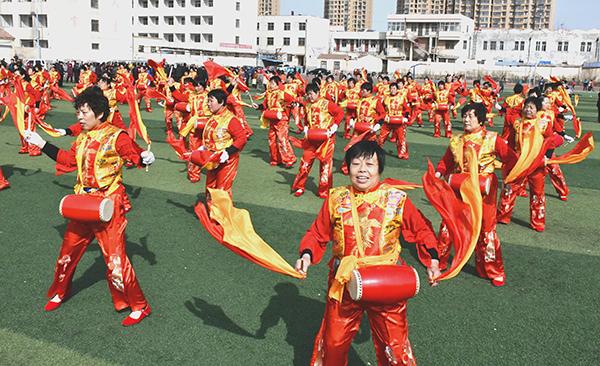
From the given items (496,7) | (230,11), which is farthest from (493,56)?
(496,7)

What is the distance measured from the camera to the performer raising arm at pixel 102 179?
448 centimetres

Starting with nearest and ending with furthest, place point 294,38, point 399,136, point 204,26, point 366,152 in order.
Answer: point 366,152, point 399,136, point 204,26, point 294,38

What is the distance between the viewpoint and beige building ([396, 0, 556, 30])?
141 metres

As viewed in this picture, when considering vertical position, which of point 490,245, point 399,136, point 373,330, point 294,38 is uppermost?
point 294,38

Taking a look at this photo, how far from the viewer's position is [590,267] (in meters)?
6.25

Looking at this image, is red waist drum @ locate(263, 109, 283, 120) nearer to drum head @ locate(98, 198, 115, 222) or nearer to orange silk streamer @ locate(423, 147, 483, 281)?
drum head @ locate(98, 198, 115, 222)

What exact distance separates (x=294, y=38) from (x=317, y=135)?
76051 mm

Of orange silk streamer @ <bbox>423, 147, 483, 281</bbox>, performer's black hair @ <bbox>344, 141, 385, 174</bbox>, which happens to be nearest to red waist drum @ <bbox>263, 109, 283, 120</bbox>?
orange silk streamer @ <bbox>423, 147, 483, 281</bbox>

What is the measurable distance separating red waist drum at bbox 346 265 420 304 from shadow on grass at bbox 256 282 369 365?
1.33 m

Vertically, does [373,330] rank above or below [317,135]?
below

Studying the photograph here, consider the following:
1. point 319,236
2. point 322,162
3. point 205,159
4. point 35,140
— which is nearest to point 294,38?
point 322,162

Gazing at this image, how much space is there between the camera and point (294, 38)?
81.6 meters

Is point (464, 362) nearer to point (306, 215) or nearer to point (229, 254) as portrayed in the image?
point (229, 254)

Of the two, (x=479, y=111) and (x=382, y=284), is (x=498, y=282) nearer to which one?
(x=479, y=111)
